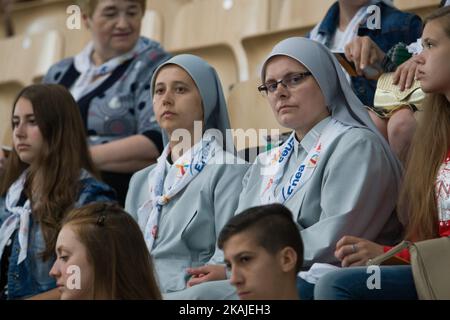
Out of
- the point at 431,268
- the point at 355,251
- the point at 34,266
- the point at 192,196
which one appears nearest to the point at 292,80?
the point at 192,196

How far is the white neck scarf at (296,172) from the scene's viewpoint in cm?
287

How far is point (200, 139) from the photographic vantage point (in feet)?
10.7

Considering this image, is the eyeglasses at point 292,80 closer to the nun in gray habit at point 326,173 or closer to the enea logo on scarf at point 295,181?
the nun in gray habit at point 326,173

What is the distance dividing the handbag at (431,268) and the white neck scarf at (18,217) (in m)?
1.41

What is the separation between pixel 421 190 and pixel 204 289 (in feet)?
1.98

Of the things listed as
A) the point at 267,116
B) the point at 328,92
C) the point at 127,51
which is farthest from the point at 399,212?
the point at 127,51

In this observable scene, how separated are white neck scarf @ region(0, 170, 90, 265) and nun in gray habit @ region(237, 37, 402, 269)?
0.78 m

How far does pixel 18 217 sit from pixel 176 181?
0.60 m

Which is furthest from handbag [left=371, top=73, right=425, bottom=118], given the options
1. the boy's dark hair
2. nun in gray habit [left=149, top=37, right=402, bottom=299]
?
the boy's dark hair

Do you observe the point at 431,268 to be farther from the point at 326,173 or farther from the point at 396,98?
the point at 396,98

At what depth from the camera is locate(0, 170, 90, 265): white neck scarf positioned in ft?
11.2

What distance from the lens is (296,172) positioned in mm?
2904

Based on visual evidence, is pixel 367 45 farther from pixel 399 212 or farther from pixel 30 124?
pixel 30 124

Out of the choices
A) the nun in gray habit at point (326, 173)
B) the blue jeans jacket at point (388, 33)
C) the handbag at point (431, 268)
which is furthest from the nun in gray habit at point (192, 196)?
the handbag at point (431, 268)
